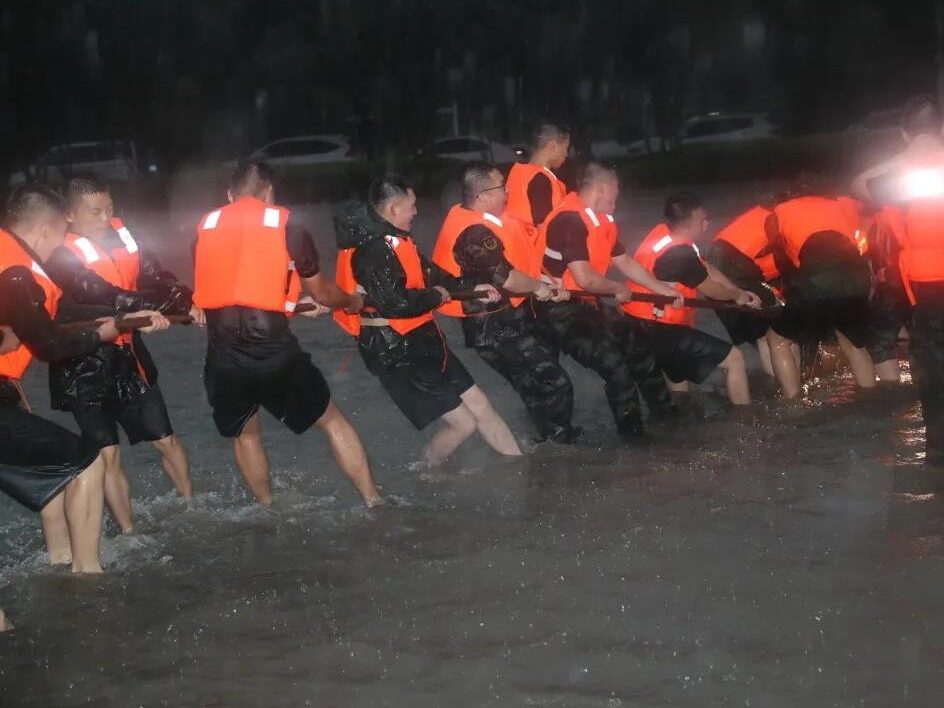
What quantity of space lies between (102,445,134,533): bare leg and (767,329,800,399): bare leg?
14.3 feet

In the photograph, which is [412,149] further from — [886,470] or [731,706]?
[731,706]

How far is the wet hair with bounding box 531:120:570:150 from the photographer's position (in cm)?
832

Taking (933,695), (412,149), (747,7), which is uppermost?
(747,7)

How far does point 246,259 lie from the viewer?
6.41 m

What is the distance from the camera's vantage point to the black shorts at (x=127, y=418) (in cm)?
630

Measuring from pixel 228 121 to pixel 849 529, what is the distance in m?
47.6

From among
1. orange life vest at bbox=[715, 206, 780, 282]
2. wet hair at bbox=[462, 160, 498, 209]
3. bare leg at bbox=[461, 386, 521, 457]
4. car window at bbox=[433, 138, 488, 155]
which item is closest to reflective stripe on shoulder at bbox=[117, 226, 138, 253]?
wet hair at bbox=[462, 160, 498, 209]

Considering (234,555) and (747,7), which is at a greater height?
(747,7)

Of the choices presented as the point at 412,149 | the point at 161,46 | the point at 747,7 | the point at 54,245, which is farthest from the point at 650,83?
the point at 54,245

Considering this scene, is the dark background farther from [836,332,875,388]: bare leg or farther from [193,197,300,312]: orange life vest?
[193,197,300,312]: orange life vest

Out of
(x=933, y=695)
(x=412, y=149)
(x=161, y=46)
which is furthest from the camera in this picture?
(x=161, y=46)

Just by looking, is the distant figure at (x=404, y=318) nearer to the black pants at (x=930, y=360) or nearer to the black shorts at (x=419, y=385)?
the black shorts at (x=419, y=385)

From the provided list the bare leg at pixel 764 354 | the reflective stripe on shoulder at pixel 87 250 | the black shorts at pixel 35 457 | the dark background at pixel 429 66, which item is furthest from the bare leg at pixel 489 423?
the dark background at pixel 429 66

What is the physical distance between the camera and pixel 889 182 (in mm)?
7152
